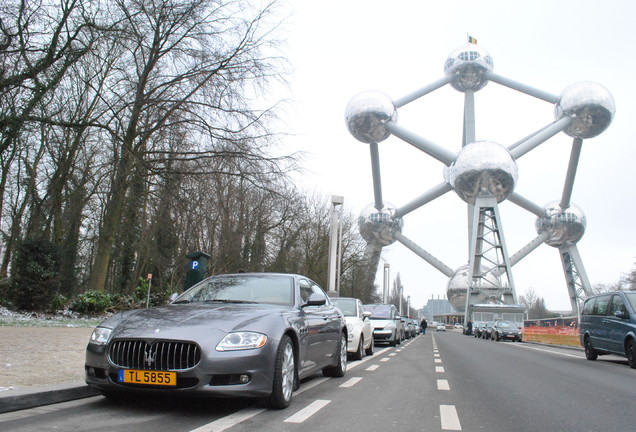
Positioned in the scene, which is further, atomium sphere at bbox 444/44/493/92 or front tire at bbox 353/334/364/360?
atomium sphere at bbox 444/44/493/92

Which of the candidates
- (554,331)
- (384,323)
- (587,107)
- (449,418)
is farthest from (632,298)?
(587,107)

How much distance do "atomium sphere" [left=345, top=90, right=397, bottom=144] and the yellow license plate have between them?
39632 mm

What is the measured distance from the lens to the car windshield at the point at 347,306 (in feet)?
43.1

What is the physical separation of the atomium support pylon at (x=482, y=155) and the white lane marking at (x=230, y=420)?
36597 millimetres

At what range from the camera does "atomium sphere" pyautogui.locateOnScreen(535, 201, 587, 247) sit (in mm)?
48938

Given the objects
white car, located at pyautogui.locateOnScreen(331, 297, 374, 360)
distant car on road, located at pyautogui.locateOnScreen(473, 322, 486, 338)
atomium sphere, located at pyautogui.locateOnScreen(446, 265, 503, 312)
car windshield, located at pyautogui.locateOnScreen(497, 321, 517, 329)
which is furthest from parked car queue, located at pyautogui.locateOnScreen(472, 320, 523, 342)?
white car, located at pyautogui.locateOnScreen(331, 297, 374, 360)

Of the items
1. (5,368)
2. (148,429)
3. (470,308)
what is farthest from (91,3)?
(470,308)

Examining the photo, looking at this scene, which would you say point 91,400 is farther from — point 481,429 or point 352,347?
point 352,347

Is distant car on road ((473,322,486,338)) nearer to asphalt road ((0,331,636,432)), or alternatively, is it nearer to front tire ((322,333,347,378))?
asphalt road ((0,331,636,432))

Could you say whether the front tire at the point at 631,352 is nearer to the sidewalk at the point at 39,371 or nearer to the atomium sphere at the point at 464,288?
the sidewalk at the point at 39,371

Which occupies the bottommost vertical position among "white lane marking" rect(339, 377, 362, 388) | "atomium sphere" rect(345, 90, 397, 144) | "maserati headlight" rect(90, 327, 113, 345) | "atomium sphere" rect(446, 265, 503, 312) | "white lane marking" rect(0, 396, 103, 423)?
"white lane marking" rect(0, 396, 103, 423)

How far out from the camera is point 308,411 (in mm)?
5684

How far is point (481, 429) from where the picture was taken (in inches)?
199

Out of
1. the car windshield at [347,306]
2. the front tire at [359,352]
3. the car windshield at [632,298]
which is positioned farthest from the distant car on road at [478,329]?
the front tire at [359,352]
